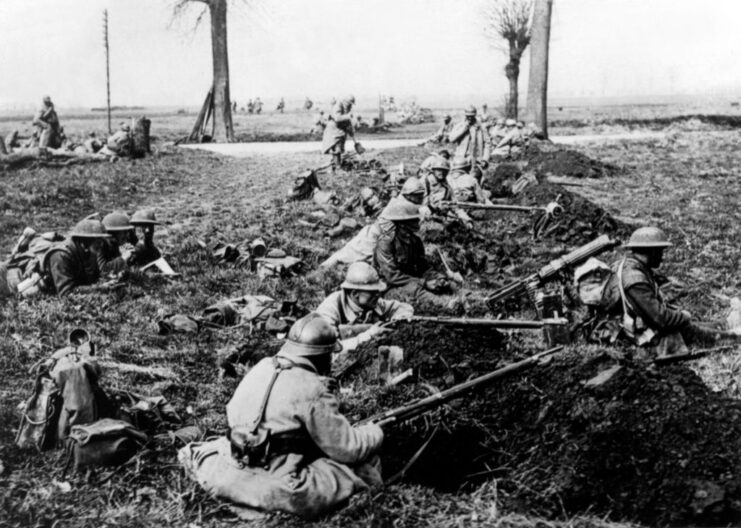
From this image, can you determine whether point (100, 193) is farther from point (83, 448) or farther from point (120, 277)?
point (83, 448)

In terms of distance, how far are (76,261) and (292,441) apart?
5.30 meters

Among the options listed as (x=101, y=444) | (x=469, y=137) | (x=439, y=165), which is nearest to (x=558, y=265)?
(x=439, y=165)

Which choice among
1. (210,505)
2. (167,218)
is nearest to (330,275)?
(167,218)

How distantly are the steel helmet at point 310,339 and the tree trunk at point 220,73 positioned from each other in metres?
21.7

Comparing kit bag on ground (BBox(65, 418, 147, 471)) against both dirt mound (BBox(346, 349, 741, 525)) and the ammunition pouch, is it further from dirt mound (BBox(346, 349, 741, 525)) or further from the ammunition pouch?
dirt mound (BBox(346, 349, 741, 525))

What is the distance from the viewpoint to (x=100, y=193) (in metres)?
14.8

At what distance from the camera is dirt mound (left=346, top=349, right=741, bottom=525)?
428 centimetres

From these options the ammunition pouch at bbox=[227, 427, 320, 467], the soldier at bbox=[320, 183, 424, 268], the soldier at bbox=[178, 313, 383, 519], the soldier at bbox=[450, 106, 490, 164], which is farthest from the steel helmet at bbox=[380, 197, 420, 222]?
the soldier at bbox=[450, 106, 490, 164]

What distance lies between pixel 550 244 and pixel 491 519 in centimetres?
808

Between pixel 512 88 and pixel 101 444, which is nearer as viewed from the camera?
pixel 101 444

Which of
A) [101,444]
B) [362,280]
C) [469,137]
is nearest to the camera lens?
[101,444]

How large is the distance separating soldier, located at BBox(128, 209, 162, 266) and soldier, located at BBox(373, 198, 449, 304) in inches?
122

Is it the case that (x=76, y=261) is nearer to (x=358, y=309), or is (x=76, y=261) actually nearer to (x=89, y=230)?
(x=89, y=230)

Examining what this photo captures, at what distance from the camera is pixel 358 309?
6.92 meters
